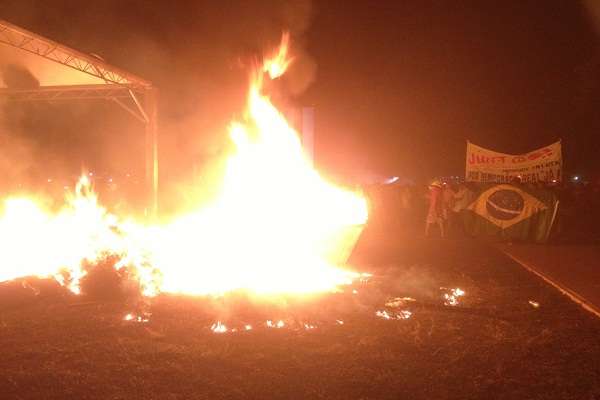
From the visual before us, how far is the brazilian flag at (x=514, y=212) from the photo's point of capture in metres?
12.8

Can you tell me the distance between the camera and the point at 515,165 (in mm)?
14211

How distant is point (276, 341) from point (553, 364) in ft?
8.99

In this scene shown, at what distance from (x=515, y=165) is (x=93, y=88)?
45.1ft

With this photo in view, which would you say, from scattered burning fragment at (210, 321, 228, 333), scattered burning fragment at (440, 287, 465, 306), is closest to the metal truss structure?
scattered burning fragment at (210, 321, 228, 333)

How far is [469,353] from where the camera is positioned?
4961 millimetres

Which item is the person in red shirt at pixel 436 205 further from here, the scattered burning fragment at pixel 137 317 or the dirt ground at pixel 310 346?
the scattered burning fragment at pixel 137 317

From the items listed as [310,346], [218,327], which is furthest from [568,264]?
[218,327]

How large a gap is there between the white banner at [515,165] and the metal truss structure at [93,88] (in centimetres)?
997

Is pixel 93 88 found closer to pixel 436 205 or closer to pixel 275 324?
pixel 436 205

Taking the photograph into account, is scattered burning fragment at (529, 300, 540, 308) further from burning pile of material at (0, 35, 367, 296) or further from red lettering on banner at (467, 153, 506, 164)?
red lettering on banner at (467, 153, 506, 164)

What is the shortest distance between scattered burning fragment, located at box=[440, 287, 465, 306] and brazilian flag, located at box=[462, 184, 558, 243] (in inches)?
249

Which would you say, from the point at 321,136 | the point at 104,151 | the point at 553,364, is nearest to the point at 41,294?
the point at 553,364

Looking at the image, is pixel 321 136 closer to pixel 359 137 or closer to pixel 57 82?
pixel 359 137

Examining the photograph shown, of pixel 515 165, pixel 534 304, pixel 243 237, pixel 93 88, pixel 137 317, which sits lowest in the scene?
pixel 137 317
